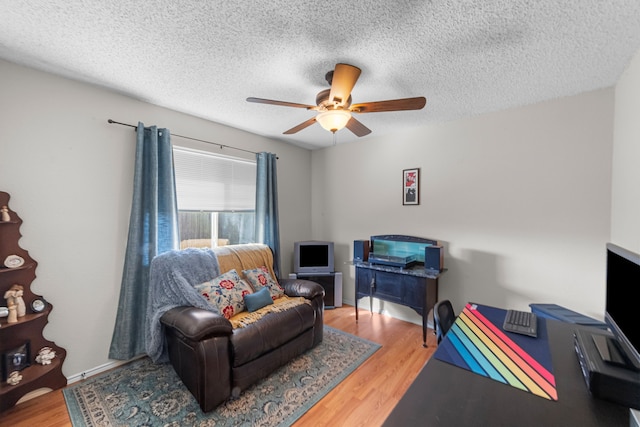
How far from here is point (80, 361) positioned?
83.7 inches

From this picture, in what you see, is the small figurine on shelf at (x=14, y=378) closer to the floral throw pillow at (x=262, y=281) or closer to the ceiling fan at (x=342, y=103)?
the floral throw pillow at (x=262, y=281)

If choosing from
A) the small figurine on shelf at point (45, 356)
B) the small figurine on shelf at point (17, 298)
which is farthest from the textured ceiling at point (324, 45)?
the small figurine on shelf at point (45, 356)

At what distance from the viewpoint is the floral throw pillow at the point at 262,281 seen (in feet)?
8.79

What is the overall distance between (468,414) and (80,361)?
2797mm

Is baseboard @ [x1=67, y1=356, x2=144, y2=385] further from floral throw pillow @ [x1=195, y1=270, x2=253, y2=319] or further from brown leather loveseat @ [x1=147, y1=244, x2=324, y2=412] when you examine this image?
floral throw pillow @ [x1=195, y1=270, x2=253, y2=319]

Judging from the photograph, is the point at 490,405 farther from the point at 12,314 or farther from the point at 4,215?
the point at 4,215

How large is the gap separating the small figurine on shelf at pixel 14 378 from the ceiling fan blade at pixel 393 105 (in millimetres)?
2881

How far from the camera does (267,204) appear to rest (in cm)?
346

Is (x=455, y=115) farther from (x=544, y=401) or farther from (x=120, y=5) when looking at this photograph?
(x=120, y=5)

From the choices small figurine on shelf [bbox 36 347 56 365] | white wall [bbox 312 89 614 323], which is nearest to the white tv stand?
white wall [bbox 312 89 614 323]

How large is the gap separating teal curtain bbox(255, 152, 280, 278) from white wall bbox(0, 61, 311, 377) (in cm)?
129

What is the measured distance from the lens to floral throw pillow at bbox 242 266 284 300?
2678 millimetres

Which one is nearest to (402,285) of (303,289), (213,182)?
(303,289)

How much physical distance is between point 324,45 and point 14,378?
297cm
